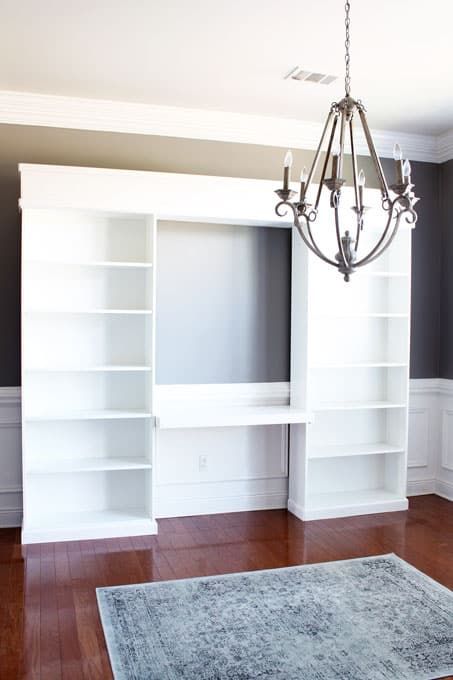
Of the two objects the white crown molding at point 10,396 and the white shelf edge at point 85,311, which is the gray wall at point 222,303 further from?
the white crown molding at point 10,396

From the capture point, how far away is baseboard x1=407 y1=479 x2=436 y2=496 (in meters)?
5.43

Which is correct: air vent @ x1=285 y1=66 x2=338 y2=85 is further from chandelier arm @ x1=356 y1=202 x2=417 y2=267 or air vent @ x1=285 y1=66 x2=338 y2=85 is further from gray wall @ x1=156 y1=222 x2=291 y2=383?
chandelier arm @ x1=356 y1=202 x2=417 y2=267

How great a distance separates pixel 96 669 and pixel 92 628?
351 millimetres

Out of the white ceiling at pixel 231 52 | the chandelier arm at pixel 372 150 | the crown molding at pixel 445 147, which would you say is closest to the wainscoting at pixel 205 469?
the crown molding at pixel 445 147

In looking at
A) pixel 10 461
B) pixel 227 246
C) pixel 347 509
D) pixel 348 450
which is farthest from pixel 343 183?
pixel 10 461

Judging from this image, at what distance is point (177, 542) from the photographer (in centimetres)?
A: 421

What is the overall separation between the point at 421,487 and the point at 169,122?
358 cm

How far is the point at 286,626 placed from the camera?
3047mm

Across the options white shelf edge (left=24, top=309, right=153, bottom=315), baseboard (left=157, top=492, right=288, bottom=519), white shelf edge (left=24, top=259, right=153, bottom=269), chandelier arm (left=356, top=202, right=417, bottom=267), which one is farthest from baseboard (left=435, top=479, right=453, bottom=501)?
chandelier arm (left=356, top=202, right=417, bottom=267)

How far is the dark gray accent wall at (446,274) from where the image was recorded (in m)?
5.36

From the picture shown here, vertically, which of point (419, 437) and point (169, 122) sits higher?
point (169, 122)

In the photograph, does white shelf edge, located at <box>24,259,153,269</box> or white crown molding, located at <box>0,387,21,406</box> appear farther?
white crown molding, located at <box>0,387,21,406</box>

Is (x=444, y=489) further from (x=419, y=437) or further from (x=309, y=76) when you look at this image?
(x=309, y=76)

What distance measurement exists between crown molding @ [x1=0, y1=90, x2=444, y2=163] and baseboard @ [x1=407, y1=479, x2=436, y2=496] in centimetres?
272
